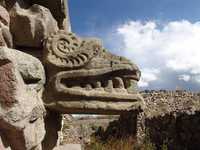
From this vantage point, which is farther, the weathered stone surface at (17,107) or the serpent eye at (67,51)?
the serpent eye at (67,51)

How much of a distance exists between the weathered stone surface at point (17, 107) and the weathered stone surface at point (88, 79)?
0.25 metres

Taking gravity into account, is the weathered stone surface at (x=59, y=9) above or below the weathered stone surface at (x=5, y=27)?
above

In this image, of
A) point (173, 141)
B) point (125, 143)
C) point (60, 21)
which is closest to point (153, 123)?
point (173, 141)

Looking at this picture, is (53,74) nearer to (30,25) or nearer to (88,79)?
(88,79)

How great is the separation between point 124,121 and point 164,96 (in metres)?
3.53

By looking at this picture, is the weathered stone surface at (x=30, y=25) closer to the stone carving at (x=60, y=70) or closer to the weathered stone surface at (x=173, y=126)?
the stone carving at (x=60, y=70)

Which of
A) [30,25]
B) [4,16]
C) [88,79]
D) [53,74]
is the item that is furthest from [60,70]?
[4,16]

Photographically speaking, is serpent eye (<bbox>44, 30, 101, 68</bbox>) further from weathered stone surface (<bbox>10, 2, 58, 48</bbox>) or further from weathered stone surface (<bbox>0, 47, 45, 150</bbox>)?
weathered stone surface (<bbox>0, 47, 45, 150</bbox>)

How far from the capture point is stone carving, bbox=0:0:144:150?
3234 millimetres

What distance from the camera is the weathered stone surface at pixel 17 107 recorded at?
2.86 meters

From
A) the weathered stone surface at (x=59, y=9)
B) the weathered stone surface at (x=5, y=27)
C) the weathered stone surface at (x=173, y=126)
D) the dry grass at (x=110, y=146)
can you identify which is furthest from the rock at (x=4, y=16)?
the weathered stone surface at (x=173, y=126)

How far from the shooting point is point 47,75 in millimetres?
3439

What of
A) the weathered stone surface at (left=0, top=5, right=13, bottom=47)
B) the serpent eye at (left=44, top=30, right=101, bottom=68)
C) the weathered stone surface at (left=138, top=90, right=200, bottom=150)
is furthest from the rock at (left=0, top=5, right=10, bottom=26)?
the weathered stone surface at (left=138, top=90, right=200, bottom=150)

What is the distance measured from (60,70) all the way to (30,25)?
0.32m
